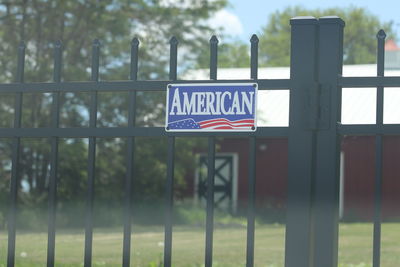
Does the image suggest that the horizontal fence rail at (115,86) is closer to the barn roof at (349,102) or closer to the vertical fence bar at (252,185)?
the vertical fence bar at (252,185)

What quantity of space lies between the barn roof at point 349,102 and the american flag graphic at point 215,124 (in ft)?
48.8

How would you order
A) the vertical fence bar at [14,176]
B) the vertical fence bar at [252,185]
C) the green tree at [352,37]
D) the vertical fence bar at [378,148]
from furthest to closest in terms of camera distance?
the green tree at [352,37] < the vertical fence bar at [14,176] < the vertical fence bar at [252,185] < the vertical fence bar at [378,148]

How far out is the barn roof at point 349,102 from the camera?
20.5 metres

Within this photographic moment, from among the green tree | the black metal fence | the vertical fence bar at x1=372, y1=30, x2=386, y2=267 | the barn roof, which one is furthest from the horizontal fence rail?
the green tree

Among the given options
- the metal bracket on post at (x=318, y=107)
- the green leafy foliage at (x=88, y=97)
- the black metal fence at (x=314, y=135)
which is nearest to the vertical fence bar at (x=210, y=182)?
the black metal fence at (x=314, y=135)

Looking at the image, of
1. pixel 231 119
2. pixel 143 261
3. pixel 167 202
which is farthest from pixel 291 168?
pixel 143 261

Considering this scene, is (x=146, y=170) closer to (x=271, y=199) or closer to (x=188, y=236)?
(x=271, y=199)

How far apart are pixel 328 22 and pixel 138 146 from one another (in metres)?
18.6

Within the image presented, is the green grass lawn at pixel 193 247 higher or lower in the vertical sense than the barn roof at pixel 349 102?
lower

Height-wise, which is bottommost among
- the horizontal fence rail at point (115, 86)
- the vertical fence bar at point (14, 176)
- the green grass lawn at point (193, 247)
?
the green grass lawn at point (193, 247)

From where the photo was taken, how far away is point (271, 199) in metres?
23.3

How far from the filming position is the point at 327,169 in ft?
13.3

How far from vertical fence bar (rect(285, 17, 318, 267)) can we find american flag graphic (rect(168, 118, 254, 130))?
25 cm

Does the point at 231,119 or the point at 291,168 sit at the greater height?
the point at 231,119
